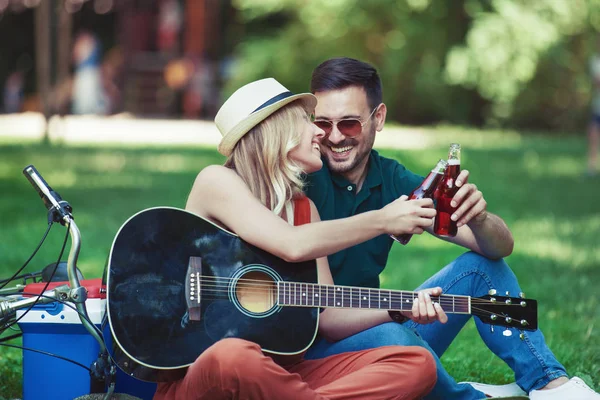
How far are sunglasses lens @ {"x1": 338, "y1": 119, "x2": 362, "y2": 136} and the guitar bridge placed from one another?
3.24ft

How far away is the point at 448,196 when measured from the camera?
3.61 meters

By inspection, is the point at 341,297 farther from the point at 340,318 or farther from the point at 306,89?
the point at 306,89

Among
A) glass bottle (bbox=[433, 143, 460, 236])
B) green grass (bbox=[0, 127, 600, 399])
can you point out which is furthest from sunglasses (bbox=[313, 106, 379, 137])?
green grass (bbox=[0, 127, 600, 399])

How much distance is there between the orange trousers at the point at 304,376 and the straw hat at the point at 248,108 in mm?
847

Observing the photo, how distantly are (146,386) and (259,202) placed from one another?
2.70 feet

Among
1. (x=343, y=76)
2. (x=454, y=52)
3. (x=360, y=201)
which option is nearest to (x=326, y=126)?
(x=343, y=76)

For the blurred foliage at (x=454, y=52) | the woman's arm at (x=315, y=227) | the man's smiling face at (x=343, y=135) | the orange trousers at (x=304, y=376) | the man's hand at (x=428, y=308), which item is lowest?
the orange trousers at (x=304, y=376)

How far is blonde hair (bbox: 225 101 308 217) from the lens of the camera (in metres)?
3.58

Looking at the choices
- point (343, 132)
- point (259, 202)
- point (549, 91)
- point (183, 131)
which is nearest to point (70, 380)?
point (259, 202)

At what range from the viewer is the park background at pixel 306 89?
8.13 meters

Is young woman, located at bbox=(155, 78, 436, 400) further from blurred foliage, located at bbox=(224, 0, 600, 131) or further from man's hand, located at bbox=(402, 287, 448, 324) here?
blurred foliage, located at bbox=(224, 0, 600, 131)

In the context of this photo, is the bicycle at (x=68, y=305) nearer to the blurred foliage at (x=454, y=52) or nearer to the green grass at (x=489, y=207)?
the green grass at (x=489, y=207)

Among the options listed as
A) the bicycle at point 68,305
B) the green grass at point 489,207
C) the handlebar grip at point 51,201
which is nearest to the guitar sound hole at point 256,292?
the bicycle at point 68,305

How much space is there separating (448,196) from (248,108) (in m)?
0.83
